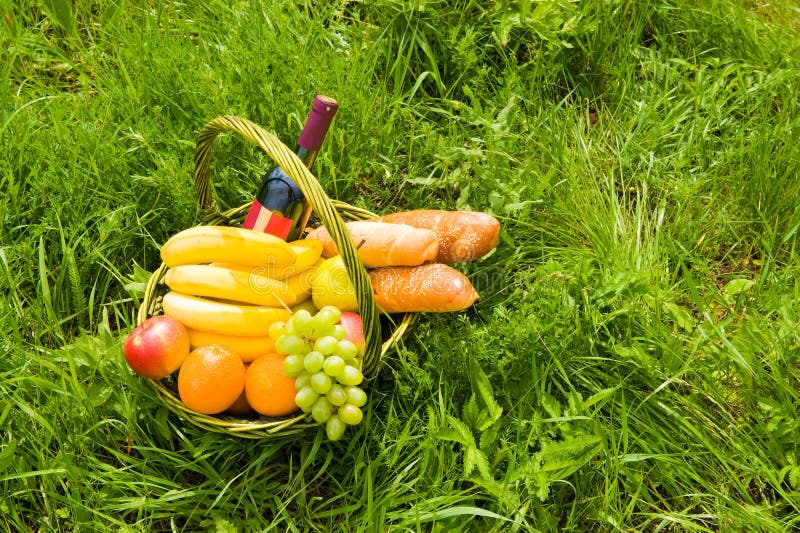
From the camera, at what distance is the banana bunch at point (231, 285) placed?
2084 millimetres

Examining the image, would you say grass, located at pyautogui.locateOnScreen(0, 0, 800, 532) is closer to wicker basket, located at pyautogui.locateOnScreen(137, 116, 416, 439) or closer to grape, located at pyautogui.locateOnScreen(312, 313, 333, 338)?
wicker basket, located at pyautogui.locateOnScreen(137, 116, 416, 439)

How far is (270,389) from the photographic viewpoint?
1988 millimetres

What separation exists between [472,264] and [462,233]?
234 millimetres

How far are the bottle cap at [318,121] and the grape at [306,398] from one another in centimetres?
78

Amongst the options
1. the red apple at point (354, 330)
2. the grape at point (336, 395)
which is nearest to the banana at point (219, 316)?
the red apple at point (354, 330)

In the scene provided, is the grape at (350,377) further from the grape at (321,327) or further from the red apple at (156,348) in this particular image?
the red apple at (156,348)

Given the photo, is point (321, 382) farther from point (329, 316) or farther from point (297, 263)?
point (297, 263)

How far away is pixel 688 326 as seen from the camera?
2312 mm

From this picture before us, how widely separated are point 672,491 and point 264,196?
1630 millimetres

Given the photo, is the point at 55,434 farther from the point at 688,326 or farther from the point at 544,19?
the point at 544,19

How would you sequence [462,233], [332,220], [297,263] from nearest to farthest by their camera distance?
[332,220] < [297,263] < [462,233]

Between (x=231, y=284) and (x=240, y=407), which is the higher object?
(x=231, y=284)

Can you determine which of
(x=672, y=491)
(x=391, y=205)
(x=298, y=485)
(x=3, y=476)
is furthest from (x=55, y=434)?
(x=672, y=491)

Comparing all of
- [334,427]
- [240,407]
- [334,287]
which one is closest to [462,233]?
[334,287]
